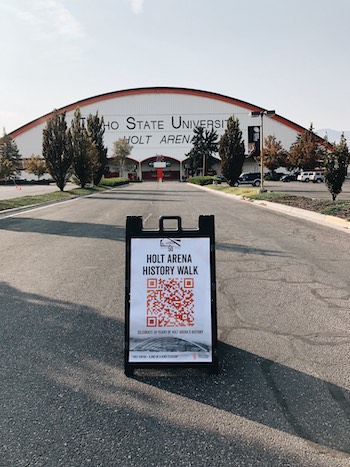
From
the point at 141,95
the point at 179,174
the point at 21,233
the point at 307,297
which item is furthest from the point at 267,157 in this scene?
the point at 307,297

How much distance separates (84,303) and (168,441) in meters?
2.81

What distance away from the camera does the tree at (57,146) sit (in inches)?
1104

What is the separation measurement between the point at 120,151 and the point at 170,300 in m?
76.1

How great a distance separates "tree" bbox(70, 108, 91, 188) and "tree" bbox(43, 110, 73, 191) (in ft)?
13.4

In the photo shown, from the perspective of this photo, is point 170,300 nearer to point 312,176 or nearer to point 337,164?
point 337,164

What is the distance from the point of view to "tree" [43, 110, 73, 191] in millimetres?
28047

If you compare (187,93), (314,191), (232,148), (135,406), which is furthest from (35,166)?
(135,406)

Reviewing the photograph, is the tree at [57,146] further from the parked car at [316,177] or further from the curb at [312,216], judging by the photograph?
the parked car at [316,177]

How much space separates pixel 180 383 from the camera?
9.93ft

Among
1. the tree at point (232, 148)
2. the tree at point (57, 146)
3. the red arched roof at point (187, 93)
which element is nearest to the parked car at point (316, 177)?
the tree at point (232, 148)

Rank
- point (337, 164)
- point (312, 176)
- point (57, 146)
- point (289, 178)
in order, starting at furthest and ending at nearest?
1. point (289, 178)
2. point (312, 176)
3. point (57, 146)
4. point (337, 164)

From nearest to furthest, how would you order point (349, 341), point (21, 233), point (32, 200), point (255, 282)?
point (349, 341), point (255, 282), point (21, 233), point (32, 200)

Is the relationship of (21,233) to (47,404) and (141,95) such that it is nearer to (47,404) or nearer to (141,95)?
(47,404)

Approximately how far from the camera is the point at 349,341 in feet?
12.3
